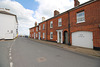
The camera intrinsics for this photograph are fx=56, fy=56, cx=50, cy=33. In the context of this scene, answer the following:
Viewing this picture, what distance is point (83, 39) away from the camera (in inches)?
346

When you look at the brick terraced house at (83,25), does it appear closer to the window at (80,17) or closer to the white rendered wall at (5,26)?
the window at (80,17)

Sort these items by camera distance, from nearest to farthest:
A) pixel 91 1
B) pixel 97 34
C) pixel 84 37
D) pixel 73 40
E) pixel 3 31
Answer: pixel 97 34 → pixel 91 1 → pixel 84 37 → pixel 73 40 → pixel 3 31

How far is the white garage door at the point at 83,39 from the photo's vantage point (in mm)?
8096

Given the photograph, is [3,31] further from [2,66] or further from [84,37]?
[84,37]

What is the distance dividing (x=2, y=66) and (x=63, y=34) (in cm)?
1090

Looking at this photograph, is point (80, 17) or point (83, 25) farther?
point (80, 17)

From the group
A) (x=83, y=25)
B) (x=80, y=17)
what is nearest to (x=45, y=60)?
(x=83, y=25)

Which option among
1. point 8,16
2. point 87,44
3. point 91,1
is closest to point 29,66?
point 87,44

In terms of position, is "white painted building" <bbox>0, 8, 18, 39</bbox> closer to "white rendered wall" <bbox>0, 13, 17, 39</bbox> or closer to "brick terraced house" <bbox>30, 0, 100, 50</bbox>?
"white rendered wall" <bbox>0, 13, 17, 39</bbox>

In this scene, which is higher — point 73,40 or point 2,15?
point 2,15

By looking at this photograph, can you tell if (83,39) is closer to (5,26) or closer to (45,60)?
(45,60)

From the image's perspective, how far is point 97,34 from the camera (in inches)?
290

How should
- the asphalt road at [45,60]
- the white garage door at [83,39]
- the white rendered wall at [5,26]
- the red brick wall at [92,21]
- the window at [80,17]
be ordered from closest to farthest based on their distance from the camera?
the asphalt road at [45,60] → the red brick wall at [92,21] → the white garage door at [83,39] → the window at [80,17] → the white rendered wall at [5,26]

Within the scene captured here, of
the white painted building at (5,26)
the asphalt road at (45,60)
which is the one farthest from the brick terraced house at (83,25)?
the white painted building at (5,26)
